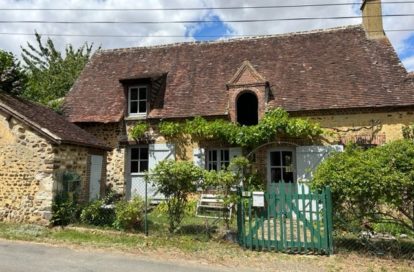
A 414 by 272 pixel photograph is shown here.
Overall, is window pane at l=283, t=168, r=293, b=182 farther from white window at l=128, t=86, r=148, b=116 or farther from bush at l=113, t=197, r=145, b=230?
white window at l=128, t=86, r=148, b=116

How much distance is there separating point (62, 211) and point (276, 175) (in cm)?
760

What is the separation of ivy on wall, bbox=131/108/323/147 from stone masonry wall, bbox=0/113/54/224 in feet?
16.7

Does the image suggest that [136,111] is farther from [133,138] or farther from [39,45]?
[39,45]

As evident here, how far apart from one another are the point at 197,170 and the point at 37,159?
5.09 m

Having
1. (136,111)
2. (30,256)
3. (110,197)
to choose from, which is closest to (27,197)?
(110,197)

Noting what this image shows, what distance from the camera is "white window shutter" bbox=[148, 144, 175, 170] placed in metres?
15.1

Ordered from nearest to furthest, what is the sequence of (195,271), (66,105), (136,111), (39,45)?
1. (195,271)
2. (136,111)
3. (66,105)
4. (39,45)

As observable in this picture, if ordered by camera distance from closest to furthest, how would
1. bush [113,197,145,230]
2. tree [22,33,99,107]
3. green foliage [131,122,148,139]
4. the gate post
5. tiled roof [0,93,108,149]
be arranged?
1. the gate post
2. bush [113,197,145,230]
3. tiled roof [0,93,108,149]
4. green foliage [131,122,148,139]
5. tree [22,33,99,107]

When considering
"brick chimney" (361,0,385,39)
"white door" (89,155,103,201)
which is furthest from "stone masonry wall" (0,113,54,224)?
"brick chimney" (361,0,385,39)

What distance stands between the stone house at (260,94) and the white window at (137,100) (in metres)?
0.05

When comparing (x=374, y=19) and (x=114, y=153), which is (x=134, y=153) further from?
(x=374, y=19)

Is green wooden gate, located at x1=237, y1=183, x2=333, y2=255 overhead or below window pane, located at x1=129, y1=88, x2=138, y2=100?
below

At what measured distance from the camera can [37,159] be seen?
1123cm

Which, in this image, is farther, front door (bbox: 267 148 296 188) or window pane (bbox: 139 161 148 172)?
window pane (bbox: 139 161 148 172)
